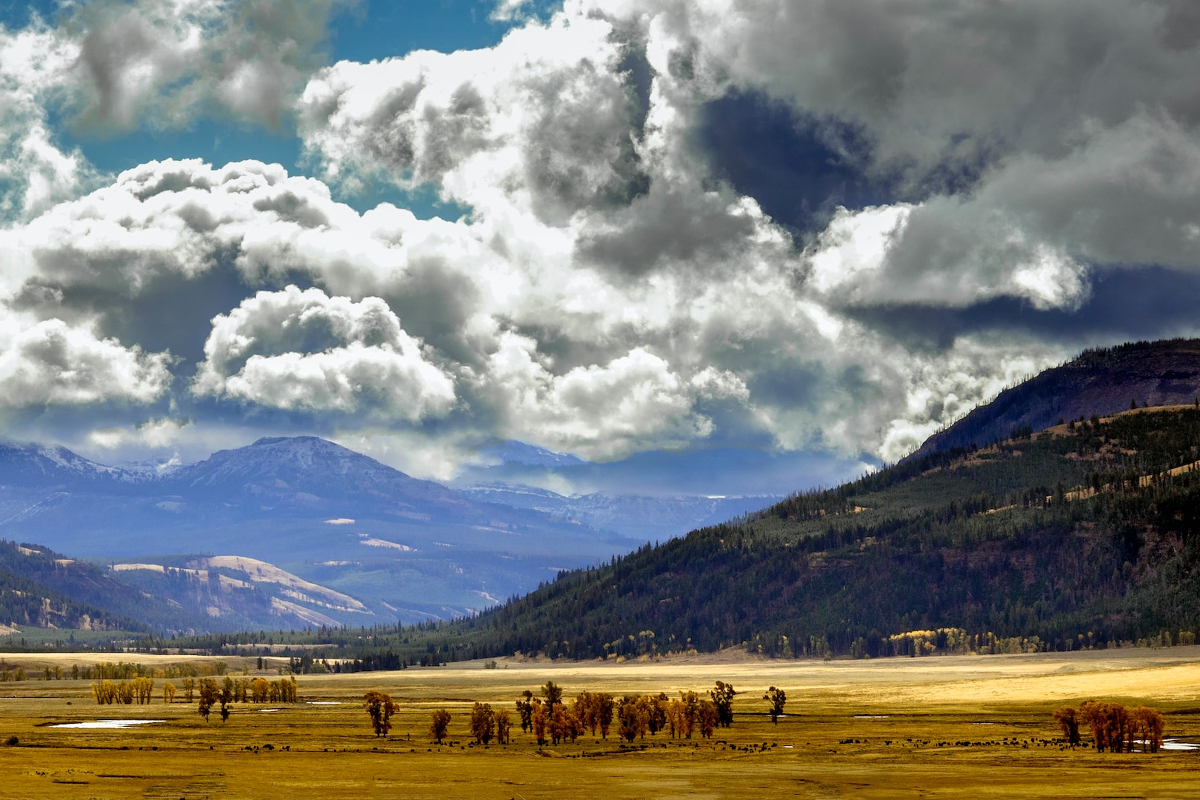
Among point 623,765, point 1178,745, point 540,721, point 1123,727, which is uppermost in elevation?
point 540,721

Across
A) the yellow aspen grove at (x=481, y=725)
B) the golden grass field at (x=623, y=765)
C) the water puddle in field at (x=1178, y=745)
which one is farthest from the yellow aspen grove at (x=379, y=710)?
the water puddle in field at (x=1178, y=745)

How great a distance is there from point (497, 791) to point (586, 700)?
206 ft

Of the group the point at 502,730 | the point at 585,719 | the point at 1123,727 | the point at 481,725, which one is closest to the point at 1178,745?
the point at 1123,727

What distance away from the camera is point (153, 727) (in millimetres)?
190250

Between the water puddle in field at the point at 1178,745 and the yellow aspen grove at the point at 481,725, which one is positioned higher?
the yellow aspen grove at the point at 481,725

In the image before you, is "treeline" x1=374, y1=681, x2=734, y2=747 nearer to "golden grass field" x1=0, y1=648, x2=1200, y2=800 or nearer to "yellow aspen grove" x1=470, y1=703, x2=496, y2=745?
"yellow aspen grove" x1=470, y1=703, x2=496, y2=745

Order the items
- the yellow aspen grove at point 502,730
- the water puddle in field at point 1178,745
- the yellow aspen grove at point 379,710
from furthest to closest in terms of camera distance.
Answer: the yellow aspen grove at point 379,710
the yellow aspen grove at point 502,730
the water puddle in field at point 1178,745

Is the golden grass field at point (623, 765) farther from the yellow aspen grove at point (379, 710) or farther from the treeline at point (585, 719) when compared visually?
the yellow aspen grove at point (379, 710)

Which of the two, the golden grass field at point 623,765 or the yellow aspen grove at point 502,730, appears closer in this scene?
the golden grass field at point 623,765

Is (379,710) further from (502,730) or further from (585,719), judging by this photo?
(585,719)

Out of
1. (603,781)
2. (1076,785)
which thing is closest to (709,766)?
(603,781)

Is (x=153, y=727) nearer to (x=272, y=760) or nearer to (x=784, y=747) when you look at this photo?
(x=272, y=760)

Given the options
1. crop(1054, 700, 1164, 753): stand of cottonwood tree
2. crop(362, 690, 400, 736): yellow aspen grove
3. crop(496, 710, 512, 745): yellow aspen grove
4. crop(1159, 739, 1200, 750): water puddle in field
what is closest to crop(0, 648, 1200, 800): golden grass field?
crop(496, 710, 512, 745): yellow aspen grove

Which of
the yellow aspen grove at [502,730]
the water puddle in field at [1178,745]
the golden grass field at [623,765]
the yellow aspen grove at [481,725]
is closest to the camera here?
the golden grass field at [623,765]
